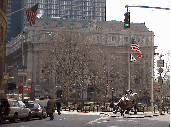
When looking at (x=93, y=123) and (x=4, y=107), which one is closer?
(x=4, y=107)

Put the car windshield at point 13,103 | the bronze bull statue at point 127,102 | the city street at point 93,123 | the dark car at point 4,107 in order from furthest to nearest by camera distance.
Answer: the bronze bull statue at point 127,102 < the car windshield at point 13,103 < the dark car at point 4,107 < the city street at point 93,123

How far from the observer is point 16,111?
33500mm

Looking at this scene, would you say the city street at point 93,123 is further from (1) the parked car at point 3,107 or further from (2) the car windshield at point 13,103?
(2) the car windshield at point 13,103

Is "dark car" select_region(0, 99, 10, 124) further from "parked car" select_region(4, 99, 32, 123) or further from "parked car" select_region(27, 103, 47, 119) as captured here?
"parked car" select_region(27, 103, 47, 119)

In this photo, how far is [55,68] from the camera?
270 feet

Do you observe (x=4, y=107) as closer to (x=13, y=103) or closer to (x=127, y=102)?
(x=13, y=103)

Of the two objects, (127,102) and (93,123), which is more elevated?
(127,102)

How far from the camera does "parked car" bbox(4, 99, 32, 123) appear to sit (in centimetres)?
3215

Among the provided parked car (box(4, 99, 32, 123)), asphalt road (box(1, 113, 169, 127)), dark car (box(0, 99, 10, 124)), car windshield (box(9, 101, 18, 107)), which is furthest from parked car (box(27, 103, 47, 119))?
dark car (box(0, 99, 10, 124))

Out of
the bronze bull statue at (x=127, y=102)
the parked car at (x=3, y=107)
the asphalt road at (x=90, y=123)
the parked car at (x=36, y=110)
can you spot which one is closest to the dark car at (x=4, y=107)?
the parked car at (x=3, y=107)

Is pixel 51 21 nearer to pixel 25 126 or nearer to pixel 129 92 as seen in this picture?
pixel 129 92

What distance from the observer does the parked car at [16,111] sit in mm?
32150

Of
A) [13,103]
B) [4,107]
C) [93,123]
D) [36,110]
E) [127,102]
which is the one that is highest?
[13,103]

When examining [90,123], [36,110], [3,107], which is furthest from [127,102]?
[3,107]
